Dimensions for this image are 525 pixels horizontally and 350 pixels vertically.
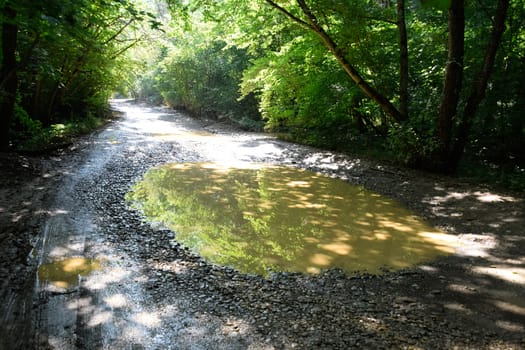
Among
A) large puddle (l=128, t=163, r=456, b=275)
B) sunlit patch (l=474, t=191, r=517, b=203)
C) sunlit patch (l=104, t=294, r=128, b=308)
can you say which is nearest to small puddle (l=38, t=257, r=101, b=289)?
sunlit patch (l=104, t=294, r=128, b=308)

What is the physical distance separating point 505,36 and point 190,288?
995 centimetres

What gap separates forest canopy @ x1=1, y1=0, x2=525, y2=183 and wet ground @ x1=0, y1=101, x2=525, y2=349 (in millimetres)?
2826

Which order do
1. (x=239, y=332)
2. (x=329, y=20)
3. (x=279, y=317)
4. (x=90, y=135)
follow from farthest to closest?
(x=90, y=135) → (x=329, y=20) → (x=279, y=317) → (x=239, y=332)

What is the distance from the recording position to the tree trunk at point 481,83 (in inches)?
330

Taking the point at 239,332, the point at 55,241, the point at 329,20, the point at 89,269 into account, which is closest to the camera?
the point at 239,332

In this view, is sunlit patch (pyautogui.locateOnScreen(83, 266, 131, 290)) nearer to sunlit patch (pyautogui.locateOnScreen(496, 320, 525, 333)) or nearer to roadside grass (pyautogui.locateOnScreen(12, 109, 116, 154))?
sunlit patch (pyautogui.locateOnScreen(496, 320, 525, 333))

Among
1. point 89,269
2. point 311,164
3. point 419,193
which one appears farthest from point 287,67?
point 89,269

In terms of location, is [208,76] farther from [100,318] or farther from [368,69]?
[100,318]

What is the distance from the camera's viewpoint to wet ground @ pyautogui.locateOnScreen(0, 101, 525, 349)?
11.1 ft

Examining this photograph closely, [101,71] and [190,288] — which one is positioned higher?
[101,71]

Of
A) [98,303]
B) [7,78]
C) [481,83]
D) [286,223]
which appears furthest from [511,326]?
[7,78]

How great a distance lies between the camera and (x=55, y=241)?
5410 mm

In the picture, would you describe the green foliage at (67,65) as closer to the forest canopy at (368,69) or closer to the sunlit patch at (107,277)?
the forest canopy at (368,69)

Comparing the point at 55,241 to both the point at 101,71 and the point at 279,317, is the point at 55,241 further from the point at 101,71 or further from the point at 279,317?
the point at 101,71
